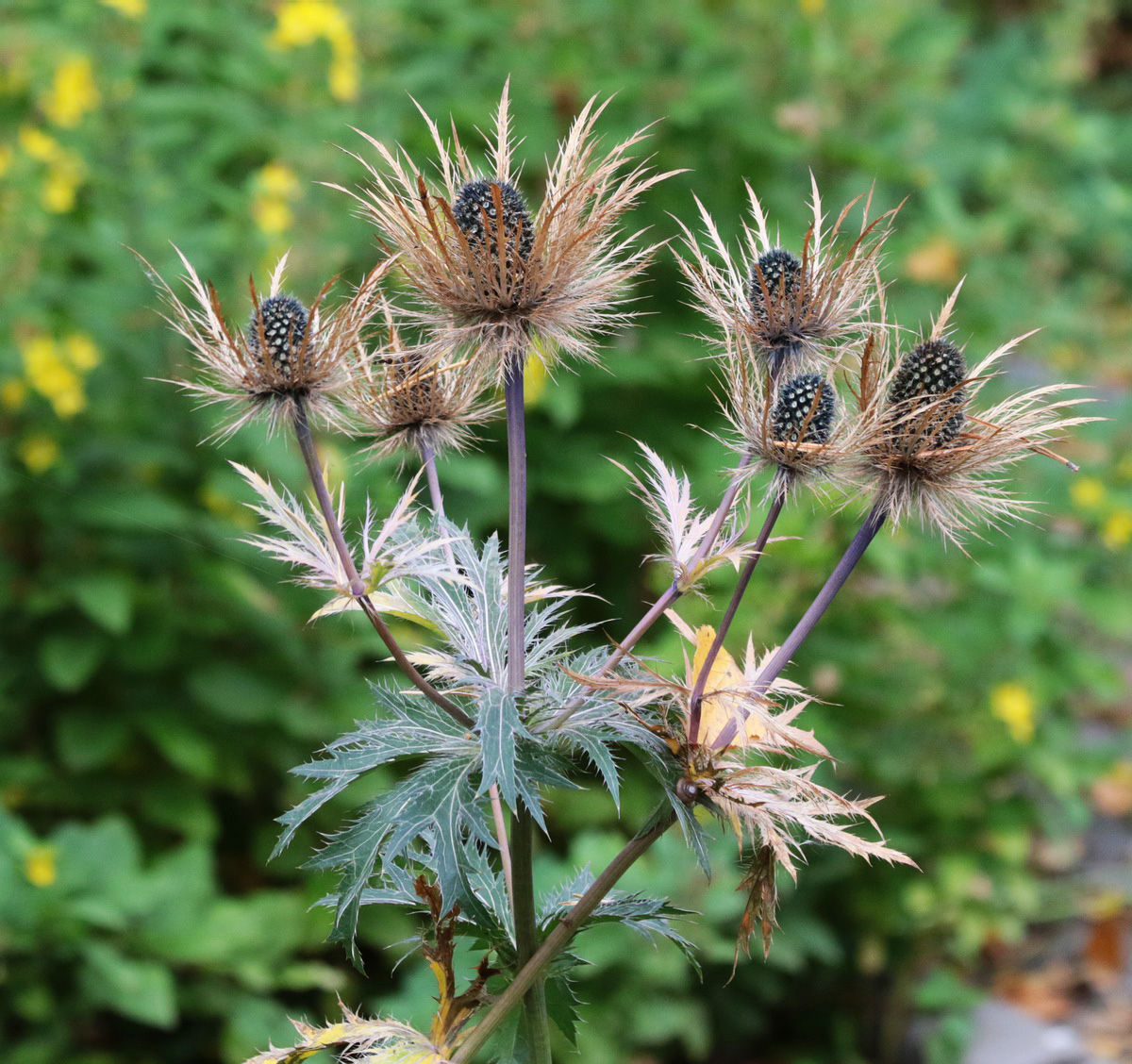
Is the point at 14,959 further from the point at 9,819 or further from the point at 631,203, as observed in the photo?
the point at 631,203

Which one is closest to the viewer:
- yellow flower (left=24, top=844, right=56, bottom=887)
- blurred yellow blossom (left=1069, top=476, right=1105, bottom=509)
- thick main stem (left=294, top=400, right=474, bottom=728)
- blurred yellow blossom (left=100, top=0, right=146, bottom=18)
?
thick main stem (left=294, top=400, right=474, bottom=728)

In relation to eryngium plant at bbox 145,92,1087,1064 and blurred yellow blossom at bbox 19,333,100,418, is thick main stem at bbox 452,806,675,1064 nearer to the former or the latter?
eryngium plant at bbox 145,92,1087,1064

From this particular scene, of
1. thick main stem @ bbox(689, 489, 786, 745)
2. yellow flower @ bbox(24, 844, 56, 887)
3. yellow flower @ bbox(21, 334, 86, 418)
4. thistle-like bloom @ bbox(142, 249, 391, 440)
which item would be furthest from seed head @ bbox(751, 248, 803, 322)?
yellow flower @ bbox(21, 334, 86, 418)

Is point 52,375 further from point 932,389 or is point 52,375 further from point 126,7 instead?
point 932,389

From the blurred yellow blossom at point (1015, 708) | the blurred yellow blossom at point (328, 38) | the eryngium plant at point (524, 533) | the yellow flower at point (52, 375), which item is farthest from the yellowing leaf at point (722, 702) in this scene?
the blurred yellow blossom at point (328, 38)

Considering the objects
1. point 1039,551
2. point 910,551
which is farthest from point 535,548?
point 1039,551

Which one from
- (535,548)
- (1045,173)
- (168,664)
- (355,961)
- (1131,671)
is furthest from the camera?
(1045,173)

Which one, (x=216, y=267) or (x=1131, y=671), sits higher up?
(x=216, y=267)

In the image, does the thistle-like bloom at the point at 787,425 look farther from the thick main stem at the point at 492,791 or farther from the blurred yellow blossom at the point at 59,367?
the blurred yellow blossom at the point at 59,367
